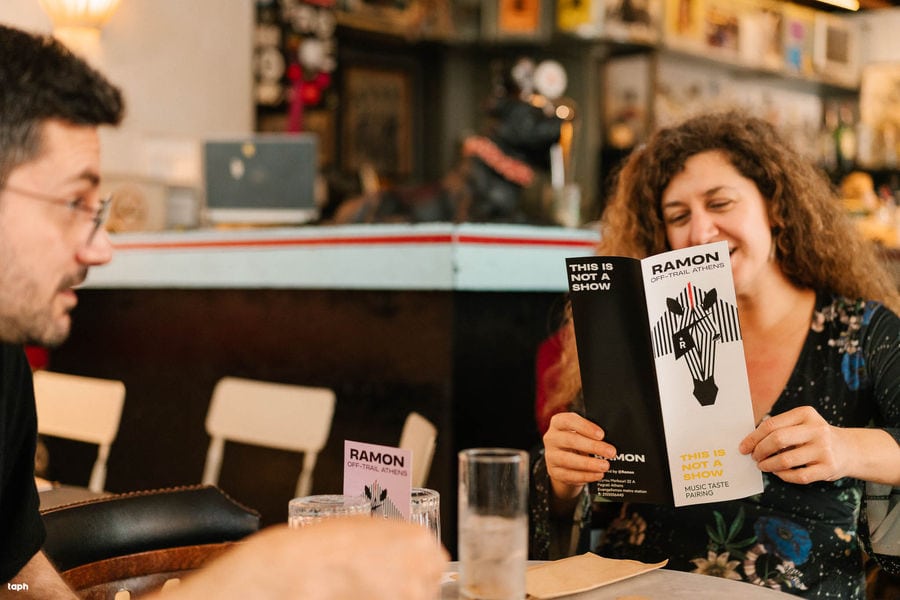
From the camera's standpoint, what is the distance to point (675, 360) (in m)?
1.31

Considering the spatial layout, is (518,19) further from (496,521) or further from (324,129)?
(496,521)

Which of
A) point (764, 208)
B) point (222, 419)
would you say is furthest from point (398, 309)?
point (764, 208)

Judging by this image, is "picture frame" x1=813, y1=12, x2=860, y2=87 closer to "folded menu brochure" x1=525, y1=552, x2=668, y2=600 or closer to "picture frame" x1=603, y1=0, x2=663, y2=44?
"picture frame" x1=603, y1=0, x2=663, y2=44

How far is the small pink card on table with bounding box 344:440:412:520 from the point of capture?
3.81 ft

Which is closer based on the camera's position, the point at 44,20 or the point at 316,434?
the point at 316,434

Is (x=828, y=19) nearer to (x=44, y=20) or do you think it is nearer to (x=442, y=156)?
(x=442, y=156)

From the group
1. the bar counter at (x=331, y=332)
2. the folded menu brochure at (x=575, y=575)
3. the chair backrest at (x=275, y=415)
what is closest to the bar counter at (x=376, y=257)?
the bar counter at (x=331, y=332)

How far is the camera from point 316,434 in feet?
7.63

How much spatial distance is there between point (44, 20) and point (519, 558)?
4.84 meters

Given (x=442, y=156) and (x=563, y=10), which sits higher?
(x=563, y=10)

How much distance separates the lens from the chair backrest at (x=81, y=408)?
2615 millimetres

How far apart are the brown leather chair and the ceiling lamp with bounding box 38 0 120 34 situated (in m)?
3.84

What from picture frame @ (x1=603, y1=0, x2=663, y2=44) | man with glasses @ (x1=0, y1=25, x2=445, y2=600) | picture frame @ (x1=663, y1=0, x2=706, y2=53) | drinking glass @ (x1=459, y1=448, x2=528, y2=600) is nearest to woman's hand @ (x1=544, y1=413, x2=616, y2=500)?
drinking glass @ (x1=459, y1=448, x2=528, y2=600)

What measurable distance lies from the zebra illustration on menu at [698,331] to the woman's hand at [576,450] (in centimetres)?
15
